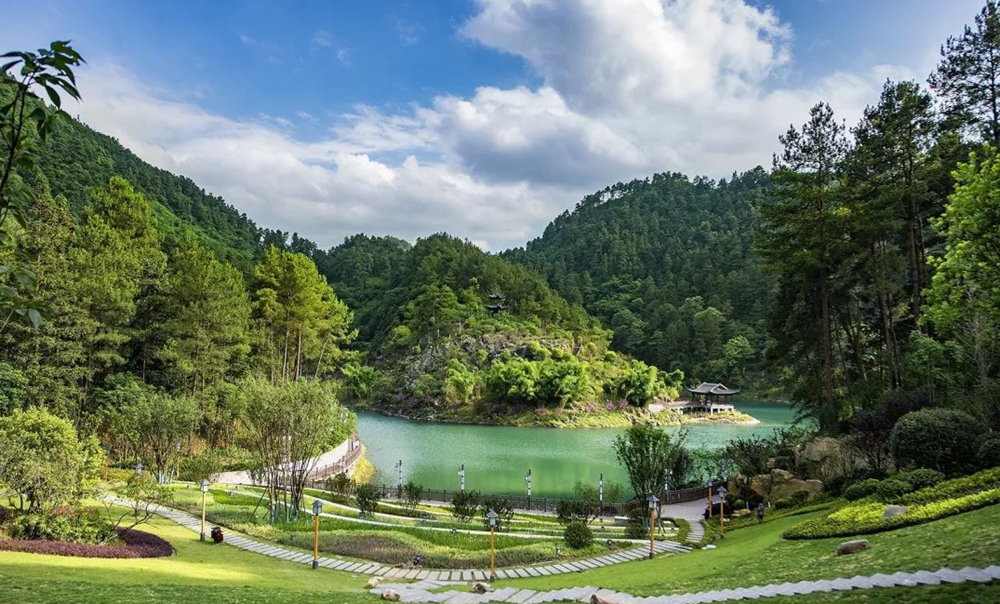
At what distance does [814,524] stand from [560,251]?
117798 mm

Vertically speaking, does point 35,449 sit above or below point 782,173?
below

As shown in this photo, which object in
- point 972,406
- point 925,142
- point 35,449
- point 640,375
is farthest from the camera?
point 640,375

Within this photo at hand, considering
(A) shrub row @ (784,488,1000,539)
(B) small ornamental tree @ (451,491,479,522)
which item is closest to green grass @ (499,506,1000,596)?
(A) shrub row @ (784,488,1000,539)

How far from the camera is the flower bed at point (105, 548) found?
11477 mm

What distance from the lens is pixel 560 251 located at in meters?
130

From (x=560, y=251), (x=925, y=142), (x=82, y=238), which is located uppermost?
(x=560, y=251)

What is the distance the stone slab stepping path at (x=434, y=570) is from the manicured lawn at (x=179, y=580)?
53cm

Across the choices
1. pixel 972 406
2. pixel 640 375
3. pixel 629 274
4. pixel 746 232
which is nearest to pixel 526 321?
pixel 640 375

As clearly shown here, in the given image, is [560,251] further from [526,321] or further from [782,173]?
[782,173]

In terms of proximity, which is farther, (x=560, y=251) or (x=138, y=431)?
(x=560, y=251)

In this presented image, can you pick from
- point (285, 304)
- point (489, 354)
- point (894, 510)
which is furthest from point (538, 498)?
point (489, 354)

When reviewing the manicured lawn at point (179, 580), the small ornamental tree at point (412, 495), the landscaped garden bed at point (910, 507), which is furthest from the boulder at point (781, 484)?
the manicured lawn at point (179, 580)

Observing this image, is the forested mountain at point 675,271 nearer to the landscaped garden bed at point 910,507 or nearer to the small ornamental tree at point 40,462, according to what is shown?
the landscaped garden bed at point 910,507

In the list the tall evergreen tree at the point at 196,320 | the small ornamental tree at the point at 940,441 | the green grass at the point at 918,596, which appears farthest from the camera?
the tall evergreen tree at the point at 196,320
